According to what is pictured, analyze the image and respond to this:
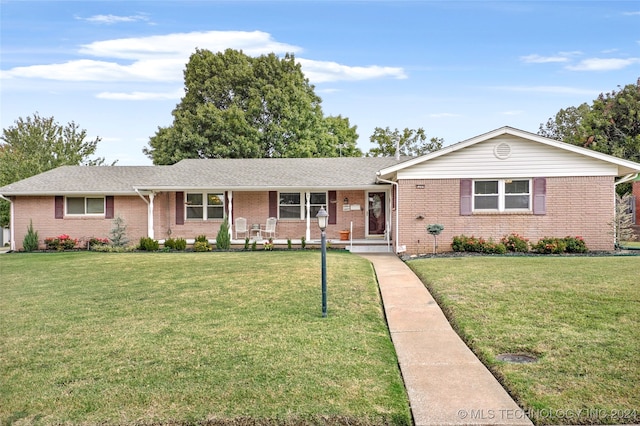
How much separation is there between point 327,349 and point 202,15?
38.5ft

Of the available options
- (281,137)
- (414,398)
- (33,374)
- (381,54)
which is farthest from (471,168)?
(281,137)

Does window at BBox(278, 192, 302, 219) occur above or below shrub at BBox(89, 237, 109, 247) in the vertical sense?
above

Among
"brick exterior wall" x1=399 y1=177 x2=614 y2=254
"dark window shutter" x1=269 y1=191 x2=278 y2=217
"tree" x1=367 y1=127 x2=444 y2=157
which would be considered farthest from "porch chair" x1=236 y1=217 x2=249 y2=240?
"tree" x1=367 y1=127 x2=444 y2=157

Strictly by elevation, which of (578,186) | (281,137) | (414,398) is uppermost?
(281,137)

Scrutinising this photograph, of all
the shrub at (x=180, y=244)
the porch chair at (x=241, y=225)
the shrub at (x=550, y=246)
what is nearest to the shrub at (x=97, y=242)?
the shrub at (x=180, y=244)

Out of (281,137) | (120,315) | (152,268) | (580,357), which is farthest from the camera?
(281,137)

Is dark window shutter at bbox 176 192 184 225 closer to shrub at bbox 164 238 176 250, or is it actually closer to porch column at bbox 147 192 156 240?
porch column at bbox 147 192 156 240

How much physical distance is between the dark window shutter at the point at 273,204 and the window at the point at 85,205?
275 inches

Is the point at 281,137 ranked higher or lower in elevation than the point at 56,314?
higher

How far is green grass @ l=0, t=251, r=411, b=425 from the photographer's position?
13.4 ft

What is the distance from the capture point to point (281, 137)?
1222 inches

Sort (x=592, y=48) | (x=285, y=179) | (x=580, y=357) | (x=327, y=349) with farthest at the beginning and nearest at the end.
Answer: (x=285, y=179)
(x=592, y=48)
(x=327, y=349)
(x=580, y=357)

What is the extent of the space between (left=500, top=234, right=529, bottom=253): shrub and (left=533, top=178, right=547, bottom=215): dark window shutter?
1.10 metres

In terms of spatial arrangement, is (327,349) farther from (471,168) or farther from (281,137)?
(281,137)
